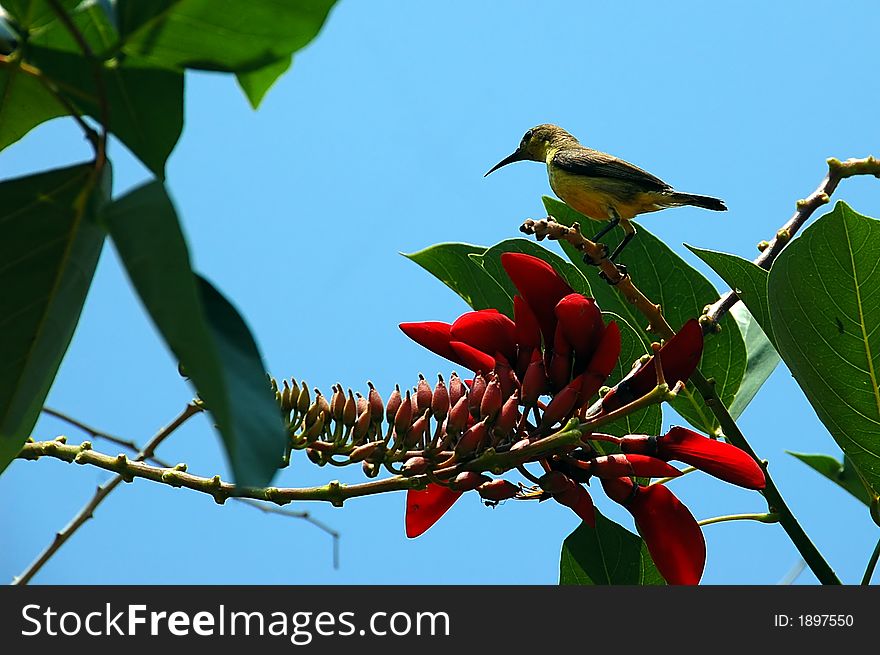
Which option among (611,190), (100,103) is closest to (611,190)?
(611,190)

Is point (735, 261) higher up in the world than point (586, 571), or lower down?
higher up

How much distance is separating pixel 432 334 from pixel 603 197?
70 centimetres

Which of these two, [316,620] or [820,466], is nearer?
[316,620]

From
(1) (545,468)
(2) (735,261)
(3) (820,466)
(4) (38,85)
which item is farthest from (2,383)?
(3) (820,466)

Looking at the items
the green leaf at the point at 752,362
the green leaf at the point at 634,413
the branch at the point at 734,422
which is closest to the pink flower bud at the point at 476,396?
the branch at the point at 734,422

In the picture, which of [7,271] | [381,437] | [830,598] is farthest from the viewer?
[830,598]

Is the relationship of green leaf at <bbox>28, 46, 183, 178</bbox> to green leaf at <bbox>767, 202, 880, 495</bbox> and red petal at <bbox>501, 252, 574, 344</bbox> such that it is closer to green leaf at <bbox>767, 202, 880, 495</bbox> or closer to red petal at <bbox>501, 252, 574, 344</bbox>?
Result: red petal at <bbox>501, 252, 574, 344</bbox>

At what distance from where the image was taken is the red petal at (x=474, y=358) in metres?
0.93

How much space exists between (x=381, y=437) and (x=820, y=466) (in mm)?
1052

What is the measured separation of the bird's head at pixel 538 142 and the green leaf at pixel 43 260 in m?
1.58

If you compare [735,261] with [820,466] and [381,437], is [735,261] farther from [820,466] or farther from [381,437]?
[820,466]

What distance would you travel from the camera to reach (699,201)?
1646 millimetres

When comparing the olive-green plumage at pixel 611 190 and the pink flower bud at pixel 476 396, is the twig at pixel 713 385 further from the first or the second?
the olive-green plumage at pixel 611 190

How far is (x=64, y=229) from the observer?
0.54m
